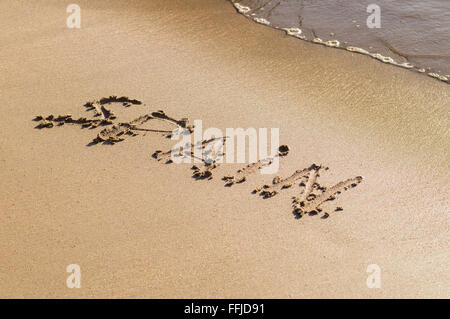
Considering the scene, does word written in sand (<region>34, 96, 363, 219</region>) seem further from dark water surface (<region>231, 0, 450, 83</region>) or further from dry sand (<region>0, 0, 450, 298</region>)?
dark water surface (<region>231, 0, 450, 83</region>)

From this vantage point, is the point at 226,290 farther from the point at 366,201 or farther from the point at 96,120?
the point at 96,120

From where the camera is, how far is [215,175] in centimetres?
351

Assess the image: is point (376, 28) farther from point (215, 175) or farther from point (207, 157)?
point (215, 175)

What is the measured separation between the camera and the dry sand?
9.02ft

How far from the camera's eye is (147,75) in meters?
4.73

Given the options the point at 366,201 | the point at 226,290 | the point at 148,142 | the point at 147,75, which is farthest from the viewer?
the point at 147,75

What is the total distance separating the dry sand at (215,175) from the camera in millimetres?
2748

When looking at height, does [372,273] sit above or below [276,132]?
below

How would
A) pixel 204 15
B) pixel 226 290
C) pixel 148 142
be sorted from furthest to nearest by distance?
pixel 204 15 → pixel 148 142 → pixel 226 290

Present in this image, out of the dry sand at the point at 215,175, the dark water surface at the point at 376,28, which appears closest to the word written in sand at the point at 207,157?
the dry sand at the point at 215,175

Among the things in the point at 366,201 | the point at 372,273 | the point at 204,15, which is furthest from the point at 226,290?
the point at 204,15

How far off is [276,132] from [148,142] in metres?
1.30

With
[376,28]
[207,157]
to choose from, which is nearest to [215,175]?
[207,157]

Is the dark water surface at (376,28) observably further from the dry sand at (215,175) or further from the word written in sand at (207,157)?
the word written in sand at (207,157)
